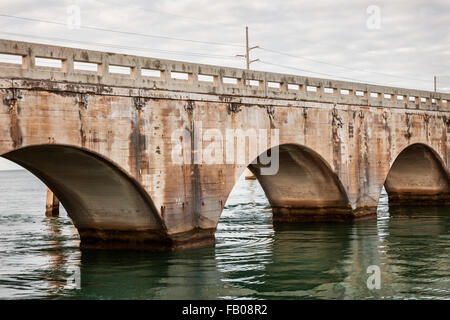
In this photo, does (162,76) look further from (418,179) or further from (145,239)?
(418,179)

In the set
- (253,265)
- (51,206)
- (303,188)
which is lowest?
(253,265)

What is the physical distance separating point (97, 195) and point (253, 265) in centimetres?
487

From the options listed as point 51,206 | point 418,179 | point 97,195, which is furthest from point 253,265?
point 51,206

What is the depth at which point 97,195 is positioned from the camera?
17.2 m

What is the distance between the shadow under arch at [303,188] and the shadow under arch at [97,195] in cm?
711

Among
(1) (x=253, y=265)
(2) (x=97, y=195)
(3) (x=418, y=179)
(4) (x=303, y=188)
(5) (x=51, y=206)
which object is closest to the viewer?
(1) (x=253, y=265)

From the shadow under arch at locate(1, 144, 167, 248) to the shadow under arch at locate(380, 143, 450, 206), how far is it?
17.5m

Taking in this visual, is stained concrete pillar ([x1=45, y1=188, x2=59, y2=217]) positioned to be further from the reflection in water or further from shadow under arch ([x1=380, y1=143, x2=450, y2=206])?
Answer: shadow under arch ([x1=380, y1=143, x2=450, y2=206])

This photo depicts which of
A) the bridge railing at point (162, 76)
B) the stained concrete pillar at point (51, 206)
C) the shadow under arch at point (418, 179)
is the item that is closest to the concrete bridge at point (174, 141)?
the bridge railing at point (162, 76)

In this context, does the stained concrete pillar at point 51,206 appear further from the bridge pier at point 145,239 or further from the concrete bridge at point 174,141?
the bridge pier at point 145,239

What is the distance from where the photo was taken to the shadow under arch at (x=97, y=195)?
51.8 feet

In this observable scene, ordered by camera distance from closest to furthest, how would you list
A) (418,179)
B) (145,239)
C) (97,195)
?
(97,195) < (145,239) < (418,179)
